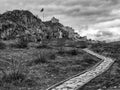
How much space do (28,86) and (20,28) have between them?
89.9 metres

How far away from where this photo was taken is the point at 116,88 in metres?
8.89

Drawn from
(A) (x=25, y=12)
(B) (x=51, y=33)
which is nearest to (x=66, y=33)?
(B) (x=51, y=33)

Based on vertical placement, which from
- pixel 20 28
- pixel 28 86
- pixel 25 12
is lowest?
pixel 28 86

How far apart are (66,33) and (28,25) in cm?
3415

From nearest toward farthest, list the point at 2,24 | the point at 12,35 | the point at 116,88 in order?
1. the point at 116,88
2. the point at 12,35
3. the point at 2,24

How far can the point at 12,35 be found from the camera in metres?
89.5

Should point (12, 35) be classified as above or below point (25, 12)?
below

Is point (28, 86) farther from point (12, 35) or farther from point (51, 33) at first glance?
point (51, 33)

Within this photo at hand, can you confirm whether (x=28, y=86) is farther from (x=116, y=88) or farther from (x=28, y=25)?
(x=28, y=25)

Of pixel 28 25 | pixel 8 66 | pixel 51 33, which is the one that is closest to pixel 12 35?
pixel 28 25

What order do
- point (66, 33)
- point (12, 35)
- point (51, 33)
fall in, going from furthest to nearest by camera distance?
1. point (66, 33)
2. point (51, 33)
3. point (12, 35)

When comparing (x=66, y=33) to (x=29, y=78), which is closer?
(x=29, y=78)

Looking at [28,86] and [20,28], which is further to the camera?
[20,28]

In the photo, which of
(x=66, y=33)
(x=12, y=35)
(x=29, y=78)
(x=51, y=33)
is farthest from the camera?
(x=66, y=33)
